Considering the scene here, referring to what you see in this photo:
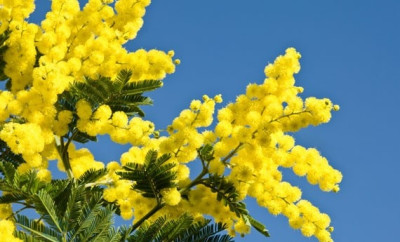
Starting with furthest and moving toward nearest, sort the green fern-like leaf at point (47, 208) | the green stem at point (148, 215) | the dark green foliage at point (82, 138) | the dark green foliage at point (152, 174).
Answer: the dark green foliage at point (82, 138)
the green stem at point (148, 215)
the dark green foliage at point (152, 174)
the green fern-like leaf at point (47, 208)

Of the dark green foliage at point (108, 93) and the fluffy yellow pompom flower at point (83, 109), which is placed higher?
the dark green foliage at point (108, 93)

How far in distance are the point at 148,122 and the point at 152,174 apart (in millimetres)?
625

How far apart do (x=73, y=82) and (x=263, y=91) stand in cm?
197

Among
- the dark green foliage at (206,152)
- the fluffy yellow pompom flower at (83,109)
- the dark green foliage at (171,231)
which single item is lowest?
the dark green foliage at (171,231)

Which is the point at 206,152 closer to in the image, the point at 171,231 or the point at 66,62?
the point at 171,231

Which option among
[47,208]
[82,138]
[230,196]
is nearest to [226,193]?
[230,196]

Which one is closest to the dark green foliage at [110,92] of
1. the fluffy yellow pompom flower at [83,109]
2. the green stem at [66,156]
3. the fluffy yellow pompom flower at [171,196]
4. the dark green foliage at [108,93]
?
the dark green foliage at [108,93]

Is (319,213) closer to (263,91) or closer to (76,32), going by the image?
(263,91)

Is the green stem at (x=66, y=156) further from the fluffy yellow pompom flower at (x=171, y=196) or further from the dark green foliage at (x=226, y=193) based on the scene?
the dark green foliage at (x=226, y=193)

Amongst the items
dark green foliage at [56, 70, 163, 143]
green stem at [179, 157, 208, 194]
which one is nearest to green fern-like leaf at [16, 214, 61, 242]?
dark green foliage at [56, 70, 163, 143]

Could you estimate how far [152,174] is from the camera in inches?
244

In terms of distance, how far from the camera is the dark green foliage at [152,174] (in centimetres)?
612

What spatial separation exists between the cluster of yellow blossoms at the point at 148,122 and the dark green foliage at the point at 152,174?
120mm

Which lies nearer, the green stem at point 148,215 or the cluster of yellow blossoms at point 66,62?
the cluster of yellow blossoms at point 66,62
